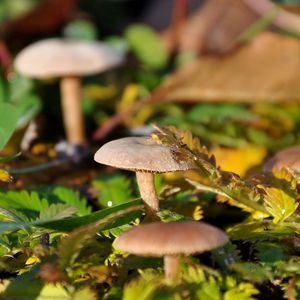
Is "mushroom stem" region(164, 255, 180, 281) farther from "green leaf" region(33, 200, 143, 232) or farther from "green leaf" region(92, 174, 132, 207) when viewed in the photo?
"green leaf" region(92, 174, 132, 207)

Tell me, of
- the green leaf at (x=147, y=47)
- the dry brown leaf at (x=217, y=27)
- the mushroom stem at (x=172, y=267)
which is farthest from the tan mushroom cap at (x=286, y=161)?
the dry brown leaf at (x=217, y=27)

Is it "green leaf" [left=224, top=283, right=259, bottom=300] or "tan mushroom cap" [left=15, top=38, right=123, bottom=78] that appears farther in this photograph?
"tan mushroom cap" [left=15, top=38, right=123, bottom=78]

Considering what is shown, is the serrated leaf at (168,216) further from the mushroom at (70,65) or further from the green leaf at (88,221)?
the mushroom at (70,65)

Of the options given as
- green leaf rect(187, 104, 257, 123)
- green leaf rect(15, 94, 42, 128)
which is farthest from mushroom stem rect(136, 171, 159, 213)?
green leaf rect(187, 104, 257, 123)

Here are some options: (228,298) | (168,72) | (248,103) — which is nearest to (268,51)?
(248,103)

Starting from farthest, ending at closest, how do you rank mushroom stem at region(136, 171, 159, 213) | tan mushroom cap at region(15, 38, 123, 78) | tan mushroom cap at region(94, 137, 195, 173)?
tan mushroom cap at region(15, 38, 123, 78)
mushroom stem at region(136, 171, 159, 213)
tan mushroom cap at region(94, 137, 195, 173)

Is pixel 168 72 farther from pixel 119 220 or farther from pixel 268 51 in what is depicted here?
pixel 119 220
